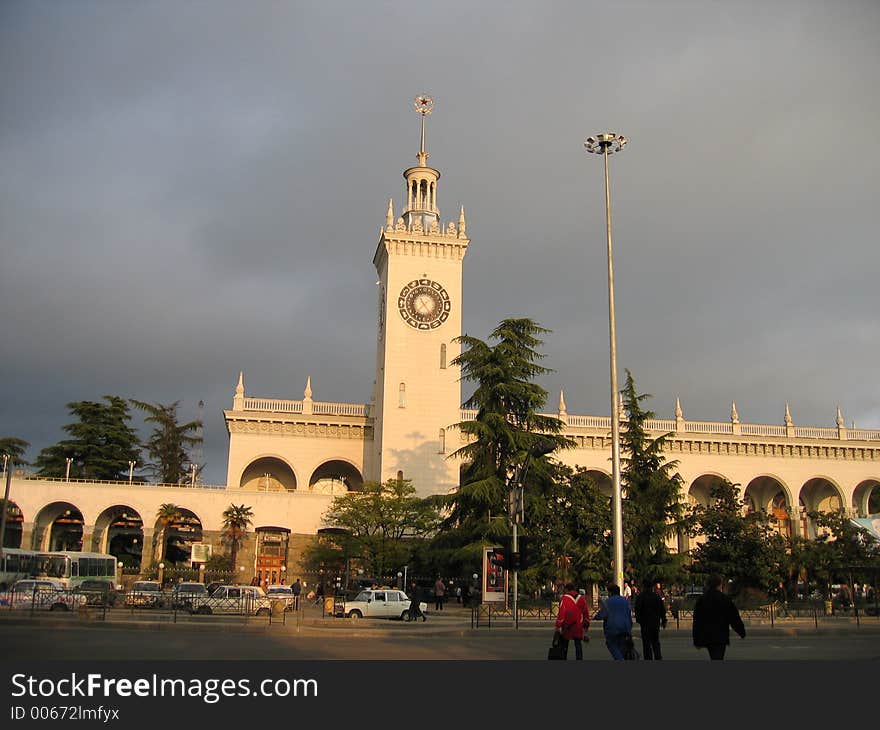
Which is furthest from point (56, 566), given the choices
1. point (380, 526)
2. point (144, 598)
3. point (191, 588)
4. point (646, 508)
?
point (646, 508)

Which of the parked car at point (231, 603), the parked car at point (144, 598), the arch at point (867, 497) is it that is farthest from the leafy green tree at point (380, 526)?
the arch at point (867, 497)

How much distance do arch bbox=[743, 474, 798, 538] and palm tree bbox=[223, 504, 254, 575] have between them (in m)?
35.8

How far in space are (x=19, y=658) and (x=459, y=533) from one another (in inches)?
932

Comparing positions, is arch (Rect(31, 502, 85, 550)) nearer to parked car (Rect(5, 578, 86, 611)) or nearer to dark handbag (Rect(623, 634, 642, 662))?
parked car (Rect(5, 578, 86, 611))

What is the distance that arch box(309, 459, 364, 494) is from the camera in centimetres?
5984

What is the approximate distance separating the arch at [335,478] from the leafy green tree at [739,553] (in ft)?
89.3

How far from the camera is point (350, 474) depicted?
60469 millimetres

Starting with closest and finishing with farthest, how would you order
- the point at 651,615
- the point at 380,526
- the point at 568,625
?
the point at 568,625 < the point at 651,615 < the point at 380,526

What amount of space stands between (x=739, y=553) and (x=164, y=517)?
34.3m

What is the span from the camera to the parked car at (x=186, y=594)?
99.7ft

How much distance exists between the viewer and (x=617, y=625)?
42.3ft

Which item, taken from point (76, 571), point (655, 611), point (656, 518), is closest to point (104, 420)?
point (76, 571)

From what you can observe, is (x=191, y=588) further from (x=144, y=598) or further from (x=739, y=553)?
(x=739, y=553)

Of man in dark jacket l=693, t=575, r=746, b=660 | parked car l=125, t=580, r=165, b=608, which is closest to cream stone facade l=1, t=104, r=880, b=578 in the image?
parked car l=125, t=580, r=165, b=608
